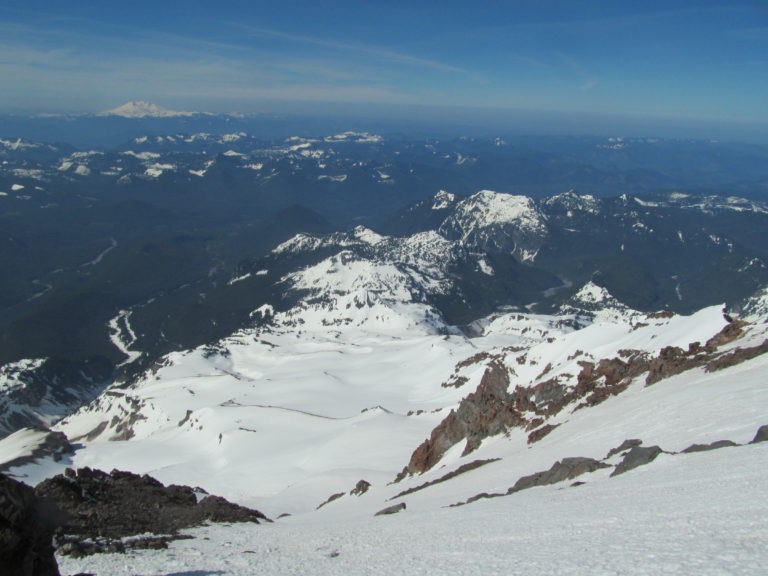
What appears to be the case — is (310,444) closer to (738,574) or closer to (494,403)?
(494,403)

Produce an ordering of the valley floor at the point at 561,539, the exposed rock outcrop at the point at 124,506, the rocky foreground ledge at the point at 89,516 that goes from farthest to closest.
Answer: the exposed rock outcrop at the point at 124,506
the valley floor at the point at 561,539
the rocky foreground ledge at the point at 89,516

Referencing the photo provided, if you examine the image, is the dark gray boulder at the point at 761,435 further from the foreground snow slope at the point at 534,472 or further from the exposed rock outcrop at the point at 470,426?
the exposed rock outcrop at the point at 470,426

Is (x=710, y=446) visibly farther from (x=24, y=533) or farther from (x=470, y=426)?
(x=470, y=426)

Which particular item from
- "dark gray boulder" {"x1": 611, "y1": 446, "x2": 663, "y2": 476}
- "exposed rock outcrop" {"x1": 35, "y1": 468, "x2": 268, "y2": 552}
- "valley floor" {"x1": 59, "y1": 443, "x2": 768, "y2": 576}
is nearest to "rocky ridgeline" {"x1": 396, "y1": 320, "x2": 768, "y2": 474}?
"dark gray boulder" {"x1": 611, "y1": 446, "x2": 663, "y2": 476}

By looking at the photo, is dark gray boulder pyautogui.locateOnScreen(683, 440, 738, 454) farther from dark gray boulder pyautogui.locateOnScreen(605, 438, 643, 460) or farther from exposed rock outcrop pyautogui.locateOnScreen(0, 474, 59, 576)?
exposed rock outcrop pyautogui.locateOnScreen(0, 474, 59, 576)

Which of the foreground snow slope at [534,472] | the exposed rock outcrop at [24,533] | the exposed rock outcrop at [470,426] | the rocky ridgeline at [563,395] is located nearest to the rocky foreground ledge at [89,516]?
the exposed rock outcrop at [24,533]

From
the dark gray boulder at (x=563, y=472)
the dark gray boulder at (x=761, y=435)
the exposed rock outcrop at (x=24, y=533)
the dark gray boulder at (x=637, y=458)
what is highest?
the exposed rock outcrop at (x=24, y=533)

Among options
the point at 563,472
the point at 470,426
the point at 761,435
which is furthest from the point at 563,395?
the point at 761,435

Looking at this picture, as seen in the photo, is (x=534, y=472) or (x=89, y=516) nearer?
(x=89, y=516)
